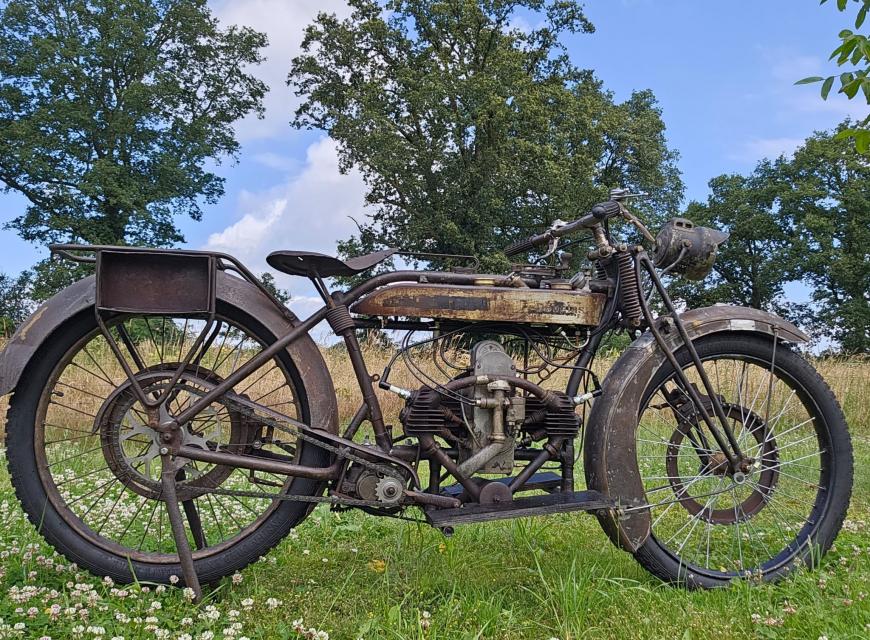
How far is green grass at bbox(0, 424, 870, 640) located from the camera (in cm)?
245

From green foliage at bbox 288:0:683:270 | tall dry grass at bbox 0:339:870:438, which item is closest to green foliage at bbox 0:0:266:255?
green foliage at bbox 288:0:683:270

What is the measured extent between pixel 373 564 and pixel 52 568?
1.45 m

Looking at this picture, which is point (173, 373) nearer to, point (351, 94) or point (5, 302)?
point (351, 94)

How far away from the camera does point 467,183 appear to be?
25500 mm

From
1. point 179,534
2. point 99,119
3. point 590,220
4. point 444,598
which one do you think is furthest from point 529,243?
point 99,119

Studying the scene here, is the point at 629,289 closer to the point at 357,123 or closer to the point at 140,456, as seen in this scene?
the point at 140,456

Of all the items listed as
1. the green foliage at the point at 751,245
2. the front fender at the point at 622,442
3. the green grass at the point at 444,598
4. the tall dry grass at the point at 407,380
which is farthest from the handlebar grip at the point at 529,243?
the green foliage at the point at 751,245

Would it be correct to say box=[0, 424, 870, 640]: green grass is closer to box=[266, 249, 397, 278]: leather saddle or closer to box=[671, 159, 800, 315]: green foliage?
box=[266, 249, 397, 278]: leather saddle

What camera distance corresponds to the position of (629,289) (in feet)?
9.95

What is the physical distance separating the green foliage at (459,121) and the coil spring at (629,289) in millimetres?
19936

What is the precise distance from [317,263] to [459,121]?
78.4ft

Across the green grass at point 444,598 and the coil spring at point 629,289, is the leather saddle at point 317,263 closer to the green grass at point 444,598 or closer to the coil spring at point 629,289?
the coil spring at point 629,289

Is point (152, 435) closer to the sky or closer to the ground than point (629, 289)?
closer to the ground

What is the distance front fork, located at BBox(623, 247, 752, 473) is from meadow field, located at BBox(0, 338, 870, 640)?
59 cm
